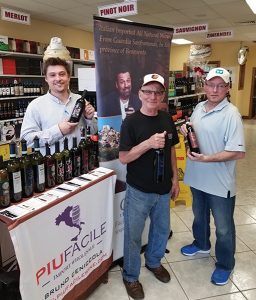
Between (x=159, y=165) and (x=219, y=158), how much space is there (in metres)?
0.45

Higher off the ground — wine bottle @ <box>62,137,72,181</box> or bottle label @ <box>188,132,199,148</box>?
bottle label @ <box>188,132,199,148</box>

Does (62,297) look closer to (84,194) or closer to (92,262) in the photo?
(92,262)

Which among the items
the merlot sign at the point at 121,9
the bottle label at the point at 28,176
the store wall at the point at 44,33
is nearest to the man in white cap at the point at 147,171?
the bottle label at the point at 28,176

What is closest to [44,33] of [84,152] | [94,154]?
[94,154]

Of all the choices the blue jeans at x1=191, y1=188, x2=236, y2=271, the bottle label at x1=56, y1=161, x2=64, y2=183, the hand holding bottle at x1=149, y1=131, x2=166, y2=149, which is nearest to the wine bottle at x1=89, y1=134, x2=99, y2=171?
the bottle label at x1=56, y1=161, x2=64, y2=183

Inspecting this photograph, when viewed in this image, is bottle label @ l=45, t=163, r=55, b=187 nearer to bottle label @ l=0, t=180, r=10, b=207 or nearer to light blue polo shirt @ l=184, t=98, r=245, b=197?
bottle label @ l=0, t=180, r=10, b=207

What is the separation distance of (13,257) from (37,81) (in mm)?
5614

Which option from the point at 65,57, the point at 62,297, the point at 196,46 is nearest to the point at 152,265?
the point at 62,297

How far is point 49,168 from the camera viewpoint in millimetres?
1840

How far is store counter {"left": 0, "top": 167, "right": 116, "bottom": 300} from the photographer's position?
1.48 metres

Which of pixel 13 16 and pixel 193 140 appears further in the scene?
pixel 13 16

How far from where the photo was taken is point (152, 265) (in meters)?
2.38

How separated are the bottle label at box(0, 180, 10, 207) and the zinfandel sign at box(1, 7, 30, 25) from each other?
5.01 m

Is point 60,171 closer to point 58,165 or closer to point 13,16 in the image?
point 58,165
